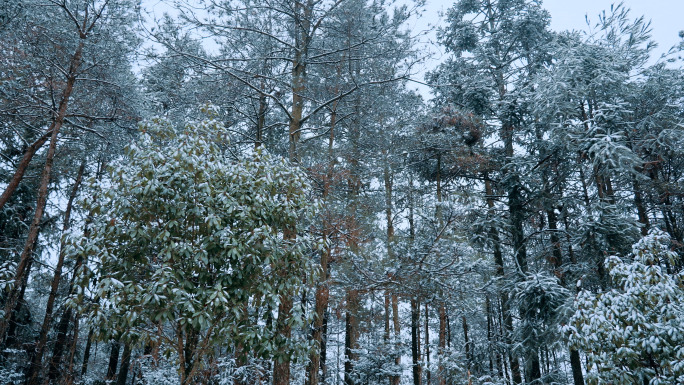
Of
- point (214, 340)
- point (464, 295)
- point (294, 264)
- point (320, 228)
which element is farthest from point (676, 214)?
point (214, 340)

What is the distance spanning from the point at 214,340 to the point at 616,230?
8.49 meters

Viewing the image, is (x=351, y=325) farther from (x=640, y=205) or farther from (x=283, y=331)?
(x=640, y=205)

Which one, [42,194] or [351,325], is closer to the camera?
[42,194]

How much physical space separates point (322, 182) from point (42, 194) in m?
5.96

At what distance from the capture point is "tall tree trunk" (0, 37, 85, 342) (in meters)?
8.22

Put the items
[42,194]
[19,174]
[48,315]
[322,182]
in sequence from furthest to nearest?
[322,182], [48,315], [19,174], [42,194]

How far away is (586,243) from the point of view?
999 cm

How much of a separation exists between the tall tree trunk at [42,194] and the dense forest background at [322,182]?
63 mm

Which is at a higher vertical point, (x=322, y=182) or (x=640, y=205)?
(x=640, y=205)

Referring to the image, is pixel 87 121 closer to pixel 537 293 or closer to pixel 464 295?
pixel 464 295

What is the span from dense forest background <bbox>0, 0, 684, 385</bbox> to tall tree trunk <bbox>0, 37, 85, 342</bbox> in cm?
6

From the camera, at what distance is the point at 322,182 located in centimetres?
1080

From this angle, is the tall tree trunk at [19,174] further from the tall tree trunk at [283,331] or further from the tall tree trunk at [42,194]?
the tall tree trunk at [283,331]

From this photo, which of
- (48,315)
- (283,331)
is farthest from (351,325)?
(48,315)
